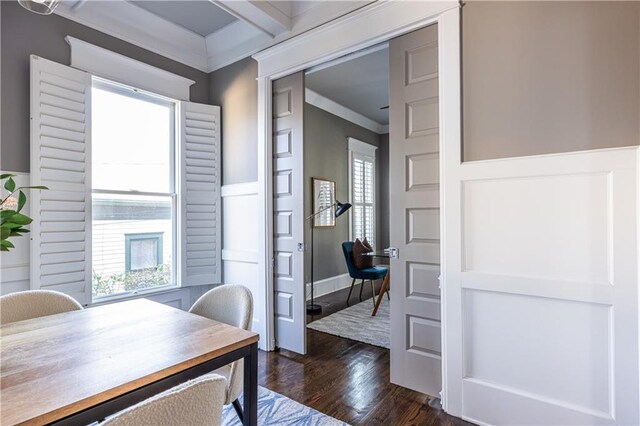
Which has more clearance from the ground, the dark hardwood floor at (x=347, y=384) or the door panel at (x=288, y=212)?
the door panel at (x=288, y=212)

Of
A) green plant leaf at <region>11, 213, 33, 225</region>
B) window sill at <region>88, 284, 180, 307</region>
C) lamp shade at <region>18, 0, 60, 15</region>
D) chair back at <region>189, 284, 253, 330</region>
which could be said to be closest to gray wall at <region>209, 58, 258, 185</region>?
window sill at <region>88, 284, 180, 307</region>

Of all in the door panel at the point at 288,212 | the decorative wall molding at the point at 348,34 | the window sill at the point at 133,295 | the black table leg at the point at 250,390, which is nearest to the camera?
the black table leg at the point at 250,390

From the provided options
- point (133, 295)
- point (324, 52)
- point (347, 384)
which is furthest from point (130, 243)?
point (324, 52)

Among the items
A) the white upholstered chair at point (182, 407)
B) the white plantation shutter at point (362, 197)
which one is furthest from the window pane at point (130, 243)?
the white plantation shutter at point (362, 197)

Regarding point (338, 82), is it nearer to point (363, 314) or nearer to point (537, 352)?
point (363, 314)

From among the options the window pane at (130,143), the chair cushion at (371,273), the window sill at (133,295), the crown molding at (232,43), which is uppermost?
the crown molding at (232,43)

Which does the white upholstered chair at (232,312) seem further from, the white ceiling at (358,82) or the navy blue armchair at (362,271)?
the navy blue armchair at (362,271)

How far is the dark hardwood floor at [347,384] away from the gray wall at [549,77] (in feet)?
5.28

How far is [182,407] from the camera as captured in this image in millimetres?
799

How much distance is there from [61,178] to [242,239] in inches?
60.6

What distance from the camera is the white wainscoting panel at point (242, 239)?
124 inches

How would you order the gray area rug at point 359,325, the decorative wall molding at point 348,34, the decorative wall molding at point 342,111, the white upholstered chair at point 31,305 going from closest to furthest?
the white upholstered chair at point 31,305
the decorative wall molding at point 348,34
the gray area rug at point 359,325
the decorative wall molding at point 342,111

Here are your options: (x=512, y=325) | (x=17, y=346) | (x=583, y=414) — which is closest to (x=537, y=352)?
(x=512, y=325)

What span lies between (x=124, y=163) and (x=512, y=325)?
328 cm
